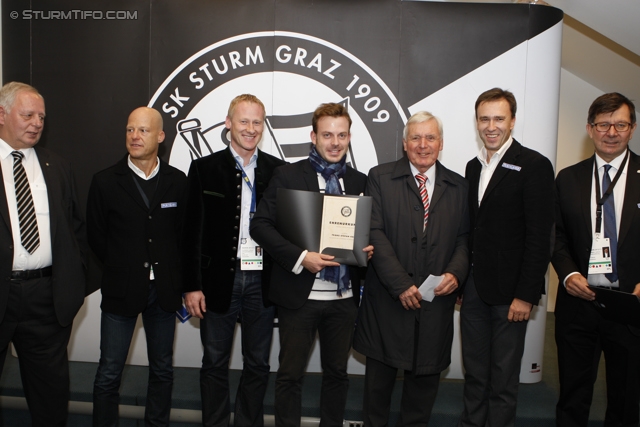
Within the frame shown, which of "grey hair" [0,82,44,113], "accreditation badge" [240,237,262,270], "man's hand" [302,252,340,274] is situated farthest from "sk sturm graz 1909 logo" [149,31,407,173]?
"man's hand" [302,252,340,274]

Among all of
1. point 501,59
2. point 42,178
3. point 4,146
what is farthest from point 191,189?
point 501,59

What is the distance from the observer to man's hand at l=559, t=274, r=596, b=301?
2.79m

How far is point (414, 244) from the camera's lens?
2746 millimetres

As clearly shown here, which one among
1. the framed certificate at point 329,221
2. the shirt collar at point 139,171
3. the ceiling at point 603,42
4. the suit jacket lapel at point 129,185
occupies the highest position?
the ceiling at point 603,42

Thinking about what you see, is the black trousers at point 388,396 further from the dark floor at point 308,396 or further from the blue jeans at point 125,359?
the blue jeans at point 125,359

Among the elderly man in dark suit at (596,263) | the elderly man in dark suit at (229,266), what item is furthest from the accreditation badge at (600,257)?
the elderly man in dark suit at (229,266)

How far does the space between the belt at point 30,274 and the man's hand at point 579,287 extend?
2.74 m

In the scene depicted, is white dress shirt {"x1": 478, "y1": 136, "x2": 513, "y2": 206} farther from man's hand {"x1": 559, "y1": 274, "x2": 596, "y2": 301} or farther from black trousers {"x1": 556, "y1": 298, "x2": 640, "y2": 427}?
black trousers {"x1": 556, "y1": 298, "x2": 640, "y2": 427}

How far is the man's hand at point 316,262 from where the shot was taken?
2627 mm

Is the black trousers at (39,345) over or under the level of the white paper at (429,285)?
under

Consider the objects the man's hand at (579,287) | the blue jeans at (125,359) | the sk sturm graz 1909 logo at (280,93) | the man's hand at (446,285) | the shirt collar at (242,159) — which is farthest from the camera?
the sk sturm graz 1909 logo at (280,93)

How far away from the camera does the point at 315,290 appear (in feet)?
9.07

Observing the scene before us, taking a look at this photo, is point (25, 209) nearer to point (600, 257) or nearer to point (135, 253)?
point (135, 253)

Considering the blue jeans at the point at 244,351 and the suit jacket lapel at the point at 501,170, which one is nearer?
the suit jacket lapel at the point at 501,170
